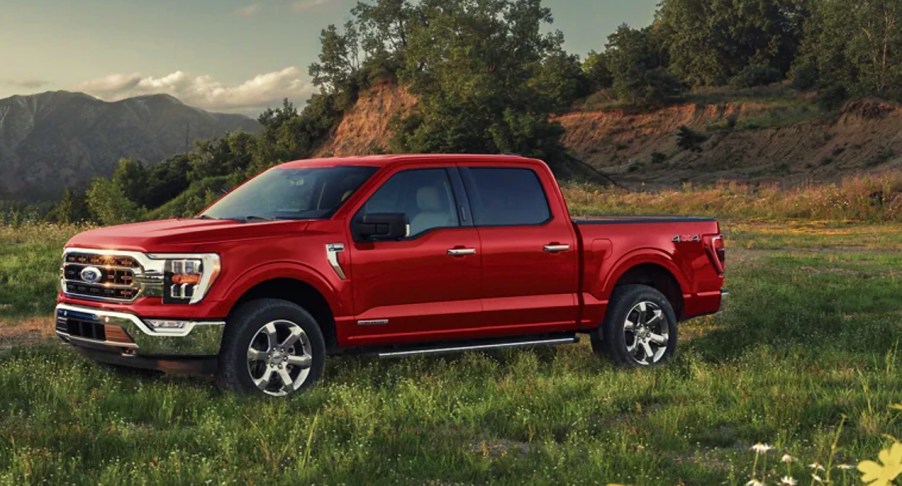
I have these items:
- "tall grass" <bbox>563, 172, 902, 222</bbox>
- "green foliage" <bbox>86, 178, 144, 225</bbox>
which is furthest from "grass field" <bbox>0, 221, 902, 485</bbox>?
"green foliage" <bbox>86, 178, 144, 225</bbox>

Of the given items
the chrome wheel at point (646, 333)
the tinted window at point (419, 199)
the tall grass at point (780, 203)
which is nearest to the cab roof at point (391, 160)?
the tinted window at point (419, 199)

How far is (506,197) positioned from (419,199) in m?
0.91

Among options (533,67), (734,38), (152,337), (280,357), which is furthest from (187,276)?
(734,38)

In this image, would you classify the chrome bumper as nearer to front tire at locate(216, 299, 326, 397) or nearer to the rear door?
front tire at locate(216, 299, 326, 397)

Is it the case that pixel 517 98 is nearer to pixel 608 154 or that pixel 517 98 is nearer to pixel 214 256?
pixel 608 154

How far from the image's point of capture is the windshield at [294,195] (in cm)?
847

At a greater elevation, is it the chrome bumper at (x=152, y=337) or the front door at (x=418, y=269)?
the front door at (x=418, y=269)

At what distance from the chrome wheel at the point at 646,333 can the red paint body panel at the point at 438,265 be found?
40 cm

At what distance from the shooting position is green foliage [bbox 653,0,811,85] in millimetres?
96250

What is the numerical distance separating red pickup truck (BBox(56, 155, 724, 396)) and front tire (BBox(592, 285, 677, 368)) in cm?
1

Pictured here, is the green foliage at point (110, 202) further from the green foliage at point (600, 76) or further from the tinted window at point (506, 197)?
the tinted window at point (506, 197)

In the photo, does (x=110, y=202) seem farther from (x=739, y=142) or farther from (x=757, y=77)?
(x=739, y=142)

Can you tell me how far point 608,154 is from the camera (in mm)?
80750

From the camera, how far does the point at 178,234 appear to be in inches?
297
